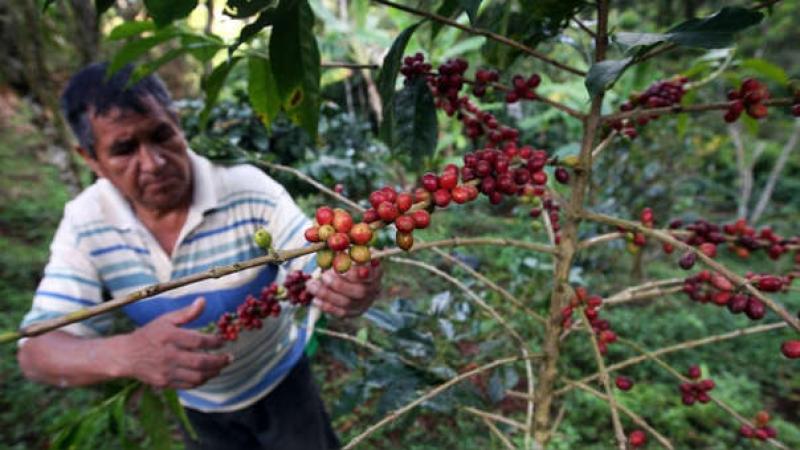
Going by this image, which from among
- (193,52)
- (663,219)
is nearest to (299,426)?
(193,52)

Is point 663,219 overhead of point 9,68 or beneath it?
beneath

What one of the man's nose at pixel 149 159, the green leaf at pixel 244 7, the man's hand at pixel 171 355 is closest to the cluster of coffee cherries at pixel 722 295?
the green leaf at pixel 244 7

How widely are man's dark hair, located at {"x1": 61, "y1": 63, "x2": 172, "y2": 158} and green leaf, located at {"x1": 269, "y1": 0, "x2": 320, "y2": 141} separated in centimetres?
78

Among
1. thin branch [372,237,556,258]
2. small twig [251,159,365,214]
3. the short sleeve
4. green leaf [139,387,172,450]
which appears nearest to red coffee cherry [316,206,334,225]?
thin branch [372,237,556,258]

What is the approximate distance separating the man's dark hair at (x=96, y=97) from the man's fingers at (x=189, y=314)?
0.59 meters

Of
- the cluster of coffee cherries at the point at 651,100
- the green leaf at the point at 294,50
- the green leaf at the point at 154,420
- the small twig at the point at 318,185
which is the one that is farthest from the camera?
the green leaf at the point at 154,420

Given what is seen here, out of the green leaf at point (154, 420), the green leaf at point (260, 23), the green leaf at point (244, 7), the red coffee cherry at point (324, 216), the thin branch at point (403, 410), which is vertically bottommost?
the green leaf at point (154, 420)

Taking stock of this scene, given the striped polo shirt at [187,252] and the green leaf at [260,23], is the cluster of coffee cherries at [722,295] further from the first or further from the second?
the striped polo shirt at [187,252]

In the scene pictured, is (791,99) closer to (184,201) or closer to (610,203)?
(184,201)

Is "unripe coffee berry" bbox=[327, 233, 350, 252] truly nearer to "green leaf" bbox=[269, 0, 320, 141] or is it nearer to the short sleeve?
"green leaf" bbox=[269, 0, 320, 141]

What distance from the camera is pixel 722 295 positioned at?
0.69m

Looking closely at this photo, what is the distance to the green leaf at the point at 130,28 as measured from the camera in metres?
0.81

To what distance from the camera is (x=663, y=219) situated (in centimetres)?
361

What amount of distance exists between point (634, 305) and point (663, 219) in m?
0.70
